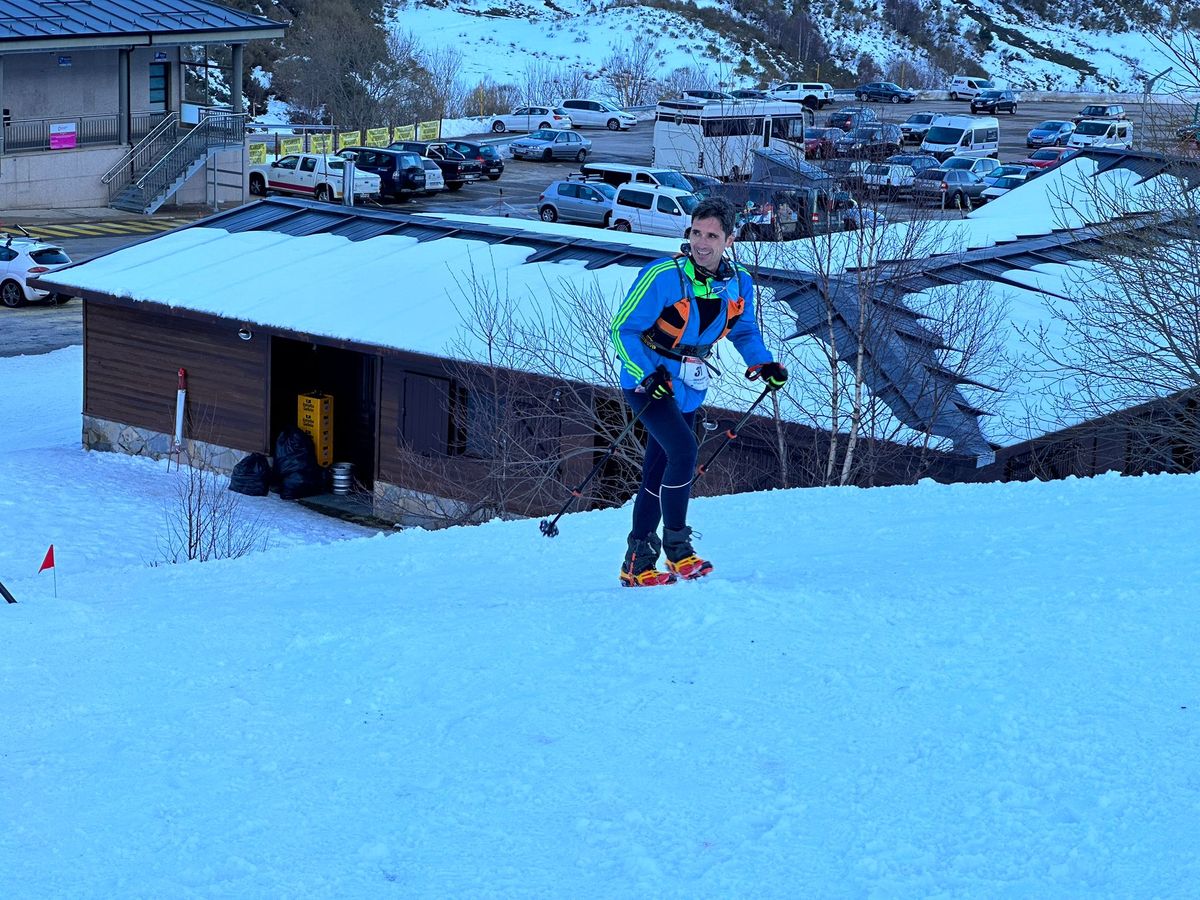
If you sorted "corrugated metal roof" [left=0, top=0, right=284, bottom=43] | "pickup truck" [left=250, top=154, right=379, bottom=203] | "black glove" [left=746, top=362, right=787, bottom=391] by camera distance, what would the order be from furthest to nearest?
"pickup truck" [left=250, top=154, right=379, bottom=203] → "corrugated metal roof" [left=0, top=0, right=284, bottom=43] → "black glove" [left=746, top=362, right=787, bottom=391]

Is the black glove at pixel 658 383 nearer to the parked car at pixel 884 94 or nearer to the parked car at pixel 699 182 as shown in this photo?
the parked car at pixel 699 182

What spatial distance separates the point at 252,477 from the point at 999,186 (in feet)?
107

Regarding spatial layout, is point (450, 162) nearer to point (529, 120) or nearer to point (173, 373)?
point (529, 120)

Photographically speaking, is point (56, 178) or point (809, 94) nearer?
point (56, 178)

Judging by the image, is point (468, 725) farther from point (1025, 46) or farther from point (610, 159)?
point (1025, 46)

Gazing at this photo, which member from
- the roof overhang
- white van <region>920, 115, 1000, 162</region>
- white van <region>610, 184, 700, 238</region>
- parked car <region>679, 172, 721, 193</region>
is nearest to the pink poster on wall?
the roof overhang

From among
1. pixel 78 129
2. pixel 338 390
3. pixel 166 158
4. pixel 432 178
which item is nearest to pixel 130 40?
pixel 78 129

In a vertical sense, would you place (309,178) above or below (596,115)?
below

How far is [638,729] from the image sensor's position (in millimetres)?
5055

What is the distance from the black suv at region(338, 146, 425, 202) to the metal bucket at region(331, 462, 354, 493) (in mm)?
→ 27369

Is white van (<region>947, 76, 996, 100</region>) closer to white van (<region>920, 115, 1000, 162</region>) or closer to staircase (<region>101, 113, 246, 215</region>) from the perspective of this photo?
white van (<region>920, 115, 1000, 162</region>)

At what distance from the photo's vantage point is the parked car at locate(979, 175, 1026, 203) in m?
45.5

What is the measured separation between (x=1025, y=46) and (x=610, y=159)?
60762 millimetres

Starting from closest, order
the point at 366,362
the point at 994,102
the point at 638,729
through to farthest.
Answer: the point at 638,729 → the point at 366,362 → the point at 994,102
